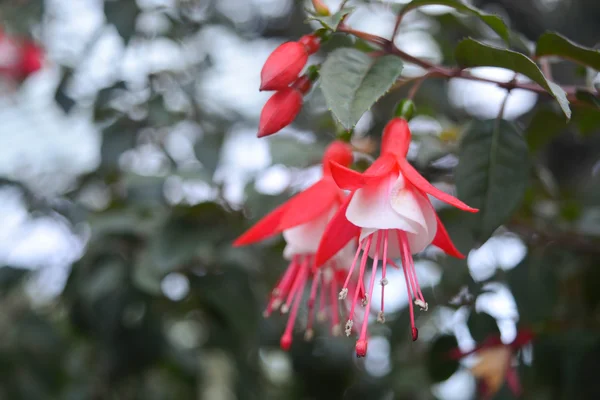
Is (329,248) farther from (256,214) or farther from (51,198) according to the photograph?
(51,198)

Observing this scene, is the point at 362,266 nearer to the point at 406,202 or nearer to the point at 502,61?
the point at 406,202

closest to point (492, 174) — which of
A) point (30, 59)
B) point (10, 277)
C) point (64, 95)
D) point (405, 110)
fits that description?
point (405, 110)

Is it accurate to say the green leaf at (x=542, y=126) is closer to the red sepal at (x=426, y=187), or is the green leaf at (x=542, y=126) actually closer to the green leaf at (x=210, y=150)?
the red sepal at (x=426, y=187)

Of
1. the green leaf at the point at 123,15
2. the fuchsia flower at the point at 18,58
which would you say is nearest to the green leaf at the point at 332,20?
the green leaf at the point at 123,15

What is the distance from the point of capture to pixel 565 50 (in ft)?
1.98

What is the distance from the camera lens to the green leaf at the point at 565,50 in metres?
0.57

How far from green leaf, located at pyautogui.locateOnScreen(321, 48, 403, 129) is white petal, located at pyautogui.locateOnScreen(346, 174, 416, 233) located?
0.24ft

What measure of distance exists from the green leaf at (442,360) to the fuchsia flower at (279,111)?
1.67 ft

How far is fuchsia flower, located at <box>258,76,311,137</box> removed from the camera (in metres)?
0.56

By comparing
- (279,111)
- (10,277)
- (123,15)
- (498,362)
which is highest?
(279,111)

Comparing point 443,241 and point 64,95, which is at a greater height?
point 443,241

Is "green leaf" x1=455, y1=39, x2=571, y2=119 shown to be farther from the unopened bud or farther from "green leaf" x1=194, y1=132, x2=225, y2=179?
"green leaf" x1=194, y1=132, x2=225, y2=179

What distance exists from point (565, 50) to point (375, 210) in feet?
0.96

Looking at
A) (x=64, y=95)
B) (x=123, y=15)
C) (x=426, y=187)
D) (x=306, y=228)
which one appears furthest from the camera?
(x=64, y=95)
